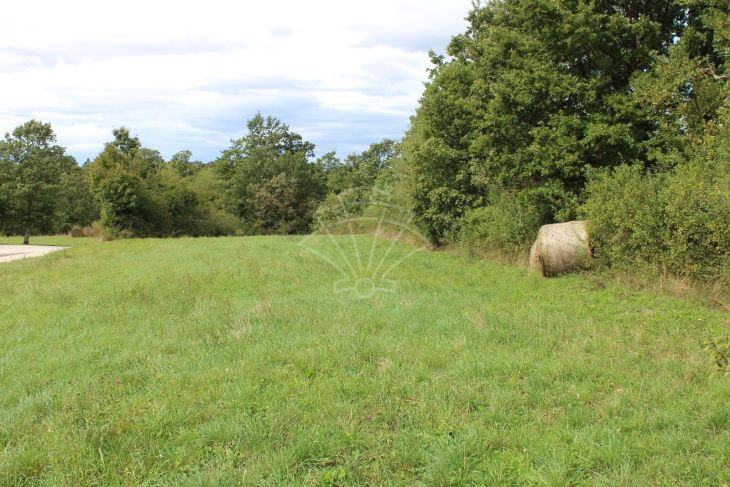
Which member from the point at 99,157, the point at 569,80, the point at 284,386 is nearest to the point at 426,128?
the point at 569,80

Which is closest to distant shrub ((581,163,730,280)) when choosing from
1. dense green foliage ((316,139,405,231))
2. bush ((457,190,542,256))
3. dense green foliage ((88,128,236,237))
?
bush ((457,190,542,256))

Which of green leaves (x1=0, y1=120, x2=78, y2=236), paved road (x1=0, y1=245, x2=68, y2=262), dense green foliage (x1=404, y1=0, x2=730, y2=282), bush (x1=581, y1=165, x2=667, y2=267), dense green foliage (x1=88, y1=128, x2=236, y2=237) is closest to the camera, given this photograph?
dense green foliage (x1=404, y1=0, x2=730, y2=282)

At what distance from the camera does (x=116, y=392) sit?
4969mm

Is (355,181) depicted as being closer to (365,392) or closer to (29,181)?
(29,181)

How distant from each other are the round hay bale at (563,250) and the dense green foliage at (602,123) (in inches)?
13.9

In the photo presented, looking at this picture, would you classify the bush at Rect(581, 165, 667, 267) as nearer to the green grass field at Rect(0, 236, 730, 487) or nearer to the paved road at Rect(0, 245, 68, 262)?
the green grass field at Rect(0, 236, 730, 487)

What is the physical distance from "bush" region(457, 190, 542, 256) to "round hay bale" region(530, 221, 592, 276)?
2.63 metres

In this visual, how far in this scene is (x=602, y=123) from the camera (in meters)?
12.9

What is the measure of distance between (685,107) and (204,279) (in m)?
11.9

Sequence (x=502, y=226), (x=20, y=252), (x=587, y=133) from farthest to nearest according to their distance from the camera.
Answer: (x=20, y=252)
(x=502, y=226)
(x=587, y=133)

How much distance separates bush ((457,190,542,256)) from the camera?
14969 mm

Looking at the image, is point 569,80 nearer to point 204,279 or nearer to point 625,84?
point 625,84

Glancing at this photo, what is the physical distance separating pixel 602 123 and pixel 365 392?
1107cm

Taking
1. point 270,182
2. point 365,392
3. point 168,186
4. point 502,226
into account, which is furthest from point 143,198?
point 365,392
